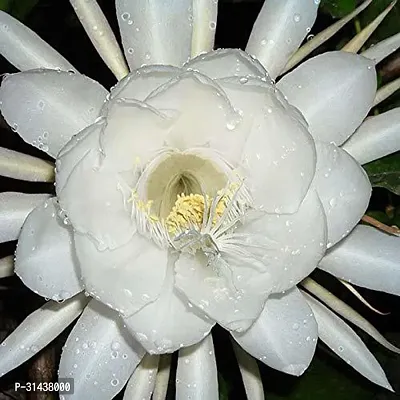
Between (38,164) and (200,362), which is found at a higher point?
(38,164)

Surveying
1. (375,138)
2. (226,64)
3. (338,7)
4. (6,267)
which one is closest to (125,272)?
(6,267)

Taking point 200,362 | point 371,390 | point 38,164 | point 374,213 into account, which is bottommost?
point 371,390

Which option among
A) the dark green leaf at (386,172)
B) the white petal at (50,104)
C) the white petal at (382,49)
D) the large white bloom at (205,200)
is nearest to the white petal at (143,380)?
the large white bloom at (205,200)

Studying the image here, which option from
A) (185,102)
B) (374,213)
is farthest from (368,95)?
(374,213)

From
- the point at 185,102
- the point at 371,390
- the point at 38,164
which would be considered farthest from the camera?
the point at 371,390

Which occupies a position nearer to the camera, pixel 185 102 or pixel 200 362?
pixel 185 102

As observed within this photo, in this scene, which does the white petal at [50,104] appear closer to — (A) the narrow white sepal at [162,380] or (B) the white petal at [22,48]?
Answer: (B) the white petal at [22,48]

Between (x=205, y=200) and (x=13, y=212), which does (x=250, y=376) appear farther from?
(x=13, y=212)

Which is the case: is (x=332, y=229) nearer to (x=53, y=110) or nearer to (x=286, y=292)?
(x=286, y=292)
